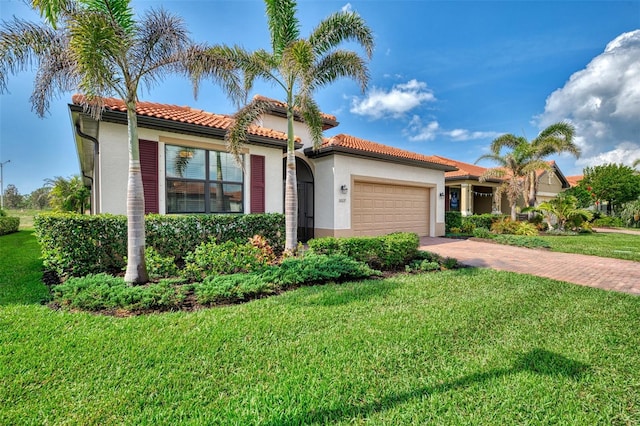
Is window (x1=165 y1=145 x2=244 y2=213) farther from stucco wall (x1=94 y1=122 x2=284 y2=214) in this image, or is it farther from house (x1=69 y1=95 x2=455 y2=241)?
stucco wall (x1=94 y1=122 x2=284 y2=214)

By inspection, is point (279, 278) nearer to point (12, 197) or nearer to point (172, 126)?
point (172, 126)

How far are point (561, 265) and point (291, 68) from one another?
9474mm

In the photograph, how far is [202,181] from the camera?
916 cm

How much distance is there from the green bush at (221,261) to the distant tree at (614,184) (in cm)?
3427

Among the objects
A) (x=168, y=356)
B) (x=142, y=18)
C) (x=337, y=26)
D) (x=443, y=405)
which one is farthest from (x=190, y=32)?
(x=443, y=405)

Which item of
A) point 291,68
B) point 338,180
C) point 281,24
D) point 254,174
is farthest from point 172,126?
point 338,180

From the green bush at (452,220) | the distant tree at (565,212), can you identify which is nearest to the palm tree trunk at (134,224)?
the green bush at (452,220)

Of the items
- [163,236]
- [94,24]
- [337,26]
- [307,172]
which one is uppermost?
[337,26]

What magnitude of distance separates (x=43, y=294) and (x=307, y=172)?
9.67 metres

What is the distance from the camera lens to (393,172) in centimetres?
1359

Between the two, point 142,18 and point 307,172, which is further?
point 307,172

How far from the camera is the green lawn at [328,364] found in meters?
2.31

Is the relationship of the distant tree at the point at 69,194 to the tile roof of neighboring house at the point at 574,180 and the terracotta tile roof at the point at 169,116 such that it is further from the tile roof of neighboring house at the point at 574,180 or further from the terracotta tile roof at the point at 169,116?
the tile roof of neighboring house at the point at 574,180

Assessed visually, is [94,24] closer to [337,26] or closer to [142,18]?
[142,18]
